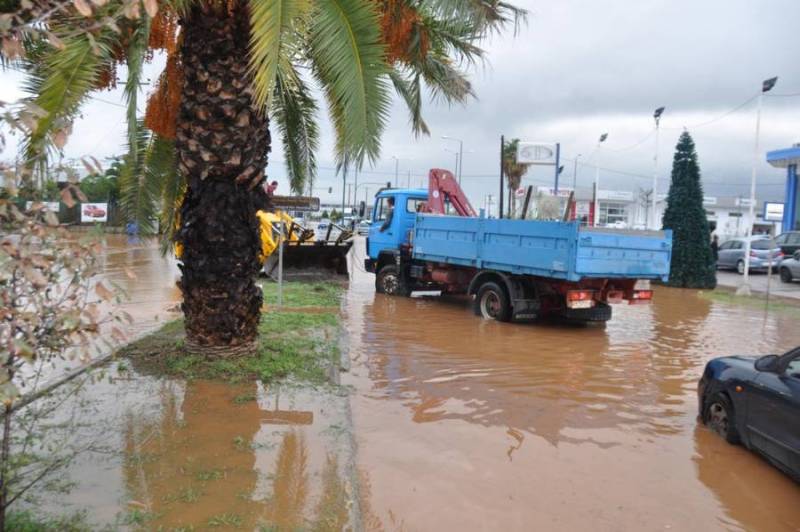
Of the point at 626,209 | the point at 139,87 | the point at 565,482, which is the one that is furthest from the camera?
the point at 626,209

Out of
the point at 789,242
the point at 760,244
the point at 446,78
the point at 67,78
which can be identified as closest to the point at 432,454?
the point at 67,78

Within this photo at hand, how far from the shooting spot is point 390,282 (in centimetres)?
1658

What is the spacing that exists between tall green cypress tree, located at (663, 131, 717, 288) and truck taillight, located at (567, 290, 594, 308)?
37.5 ft

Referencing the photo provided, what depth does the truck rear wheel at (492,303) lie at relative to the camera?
1282 cm

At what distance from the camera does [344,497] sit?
450cm

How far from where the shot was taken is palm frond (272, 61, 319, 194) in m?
10.4

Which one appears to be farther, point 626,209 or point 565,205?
point 626,209

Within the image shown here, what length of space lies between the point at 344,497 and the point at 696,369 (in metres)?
6.80

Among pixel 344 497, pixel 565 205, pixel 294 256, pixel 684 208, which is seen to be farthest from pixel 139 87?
pixel 684 208

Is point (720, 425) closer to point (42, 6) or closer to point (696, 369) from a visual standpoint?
point (696, 369)

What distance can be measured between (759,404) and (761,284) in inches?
873

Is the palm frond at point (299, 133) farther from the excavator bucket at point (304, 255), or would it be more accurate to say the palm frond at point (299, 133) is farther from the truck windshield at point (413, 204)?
the excavator bucket at point (304, 255)

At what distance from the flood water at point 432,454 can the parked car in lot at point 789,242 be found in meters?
21.7

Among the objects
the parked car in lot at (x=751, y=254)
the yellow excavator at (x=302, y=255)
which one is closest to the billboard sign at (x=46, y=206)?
the yellow excavator at (x=302, y=255)
